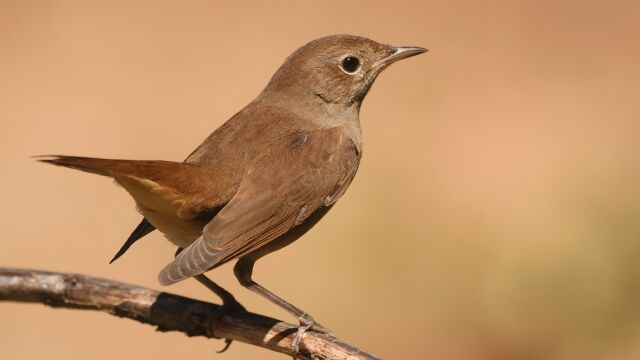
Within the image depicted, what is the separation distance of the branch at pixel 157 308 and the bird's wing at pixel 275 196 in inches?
9.6

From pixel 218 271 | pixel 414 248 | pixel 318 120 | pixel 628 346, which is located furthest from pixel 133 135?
pixel 628 346

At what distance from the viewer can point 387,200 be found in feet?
27.2

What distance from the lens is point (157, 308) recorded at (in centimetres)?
499

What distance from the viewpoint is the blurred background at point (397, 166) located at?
734 cm

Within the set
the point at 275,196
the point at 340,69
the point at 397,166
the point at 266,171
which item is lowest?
the point at 397,166

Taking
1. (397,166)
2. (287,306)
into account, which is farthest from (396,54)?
(397,166)

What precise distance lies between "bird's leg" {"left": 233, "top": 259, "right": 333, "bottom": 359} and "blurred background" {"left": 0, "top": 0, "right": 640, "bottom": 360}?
1.97m

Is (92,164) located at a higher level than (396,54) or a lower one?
lower

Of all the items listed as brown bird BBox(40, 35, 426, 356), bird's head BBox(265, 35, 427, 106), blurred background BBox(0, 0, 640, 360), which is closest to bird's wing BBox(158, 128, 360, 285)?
brown bird BBox(40, 35, 426, 356)

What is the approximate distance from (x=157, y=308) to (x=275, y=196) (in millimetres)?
803

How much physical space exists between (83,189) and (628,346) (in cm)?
439

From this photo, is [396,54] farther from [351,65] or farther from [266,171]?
[266,171]

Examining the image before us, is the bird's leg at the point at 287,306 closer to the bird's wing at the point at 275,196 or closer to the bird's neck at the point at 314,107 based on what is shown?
the bird's wing at the point at 275,196

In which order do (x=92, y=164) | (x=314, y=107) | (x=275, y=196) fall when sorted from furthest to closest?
1. (x=314, y=107)
2. (x=275, y=196)
3. (x=92, y=164)
